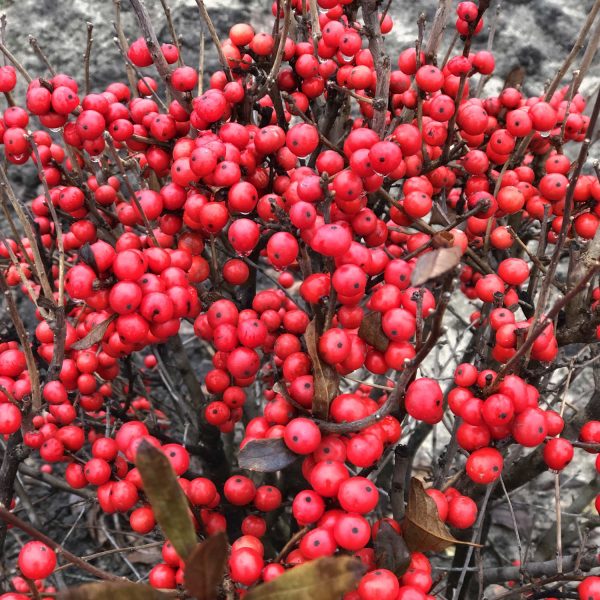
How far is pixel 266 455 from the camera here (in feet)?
3.04

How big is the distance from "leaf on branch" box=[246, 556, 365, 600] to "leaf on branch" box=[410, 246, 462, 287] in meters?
0.32

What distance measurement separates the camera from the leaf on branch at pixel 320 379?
93 cm

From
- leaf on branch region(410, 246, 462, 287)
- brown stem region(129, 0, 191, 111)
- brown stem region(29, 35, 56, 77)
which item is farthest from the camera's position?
brown stem region(29, 35, 56, 77)

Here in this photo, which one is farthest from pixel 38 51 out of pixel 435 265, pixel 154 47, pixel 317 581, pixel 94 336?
pixel 317 581

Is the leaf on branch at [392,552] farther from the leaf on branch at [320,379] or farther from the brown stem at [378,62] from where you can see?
the brown stem at [378,62]

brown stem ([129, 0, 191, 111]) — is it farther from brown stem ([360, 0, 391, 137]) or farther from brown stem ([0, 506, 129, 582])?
brown stem ([0, 506, 129, 582])

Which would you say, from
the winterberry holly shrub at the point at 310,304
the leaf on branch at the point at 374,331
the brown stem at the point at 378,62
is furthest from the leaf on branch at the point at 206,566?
the brown stem at the point at 378,62

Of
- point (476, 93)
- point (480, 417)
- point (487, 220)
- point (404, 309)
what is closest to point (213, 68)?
Result: point (476, 93)

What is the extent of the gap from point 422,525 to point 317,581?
0.29 meters

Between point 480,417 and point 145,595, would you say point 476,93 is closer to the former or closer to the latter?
point 480,417

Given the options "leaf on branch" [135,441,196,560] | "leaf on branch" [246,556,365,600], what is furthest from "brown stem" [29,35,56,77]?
"leaf on branch" [246,556,365,600]

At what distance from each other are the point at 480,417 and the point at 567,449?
0.68 ft

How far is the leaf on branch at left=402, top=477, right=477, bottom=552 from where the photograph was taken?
0.92 meters

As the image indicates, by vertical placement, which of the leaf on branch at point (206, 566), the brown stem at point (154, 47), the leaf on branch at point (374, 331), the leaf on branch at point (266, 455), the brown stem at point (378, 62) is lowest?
the leaf on branch at point (266, 455)
